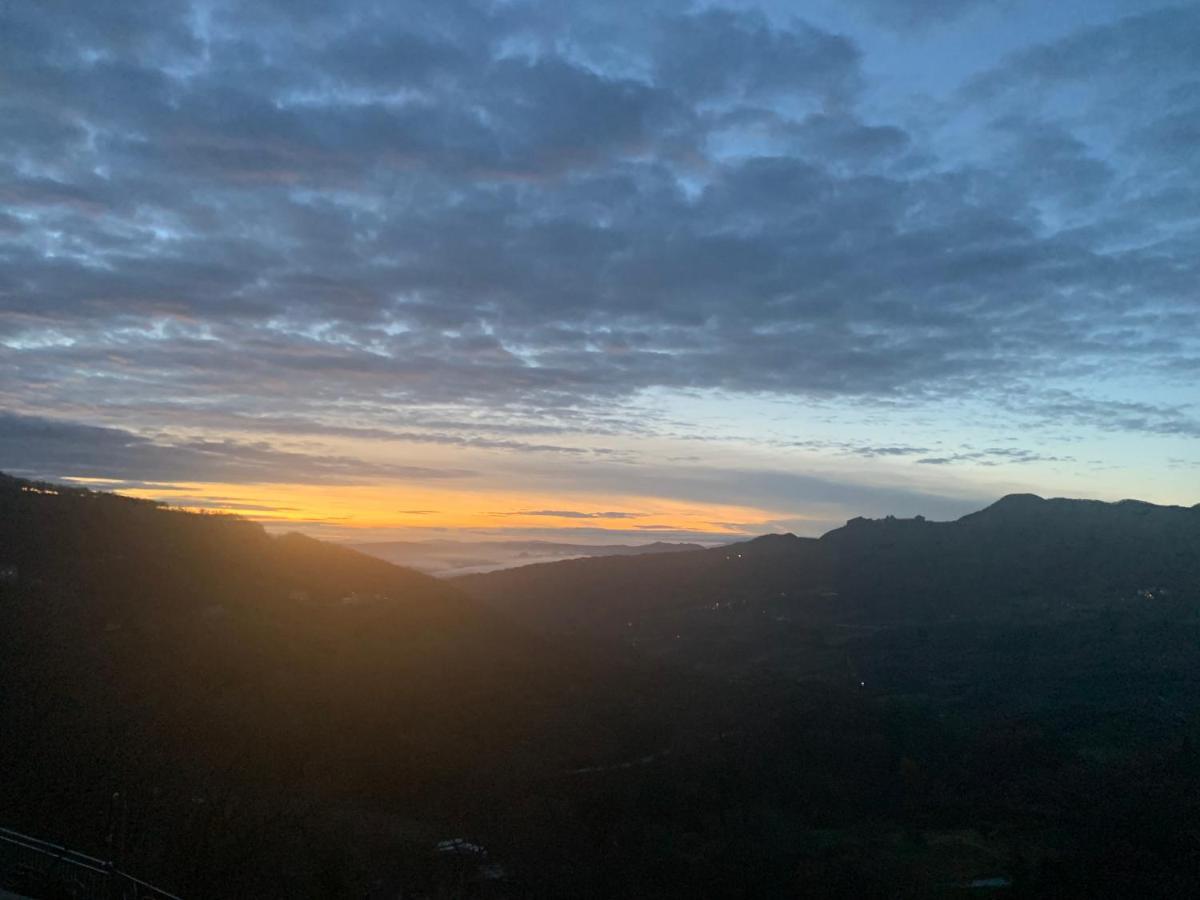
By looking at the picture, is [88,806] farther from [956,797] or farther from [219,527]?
[956,797]

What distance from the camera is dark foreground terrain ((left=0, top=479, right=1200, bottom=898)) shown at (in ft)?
73.3

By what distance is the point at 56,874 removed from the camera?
1336cm

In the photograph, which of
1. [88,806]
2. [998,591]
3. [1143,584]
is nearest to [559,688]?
[88,806]

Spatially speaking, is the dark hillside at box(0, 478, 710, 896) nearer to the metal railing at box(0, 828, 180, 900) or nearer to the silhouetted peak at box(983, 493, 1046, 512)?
the metal railing at box(0, 828, 180, 900)

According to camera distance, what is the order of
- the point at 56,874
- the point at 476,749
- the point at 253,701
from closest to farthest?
the point at 56,874 → the point at 253,701 → the point at 476,749

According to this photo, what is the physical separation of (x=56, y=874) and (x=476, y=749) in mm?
22064

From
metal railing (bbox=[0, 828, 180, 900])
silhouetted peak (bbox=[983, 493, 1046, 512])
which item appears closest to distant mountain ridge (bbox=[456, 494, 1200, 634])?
silhouetted peak (bbox=[983, 493, 1046, 512])

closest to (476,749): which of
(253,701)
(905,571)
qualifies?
(253,701)

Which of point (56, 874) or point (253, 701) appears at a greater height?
point (56, 874)

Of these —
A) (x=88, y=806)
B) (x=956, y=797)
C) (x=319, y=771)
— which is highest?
(x=88, y=806)

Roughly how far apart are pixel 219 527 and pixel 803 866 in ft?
112

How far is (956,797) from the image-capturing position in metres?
40.9

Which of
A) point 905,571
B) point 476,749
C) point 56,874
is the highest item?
point 905,571

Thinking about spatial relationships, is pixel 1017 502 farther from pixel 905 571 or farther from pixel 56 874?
pixel 56 874
